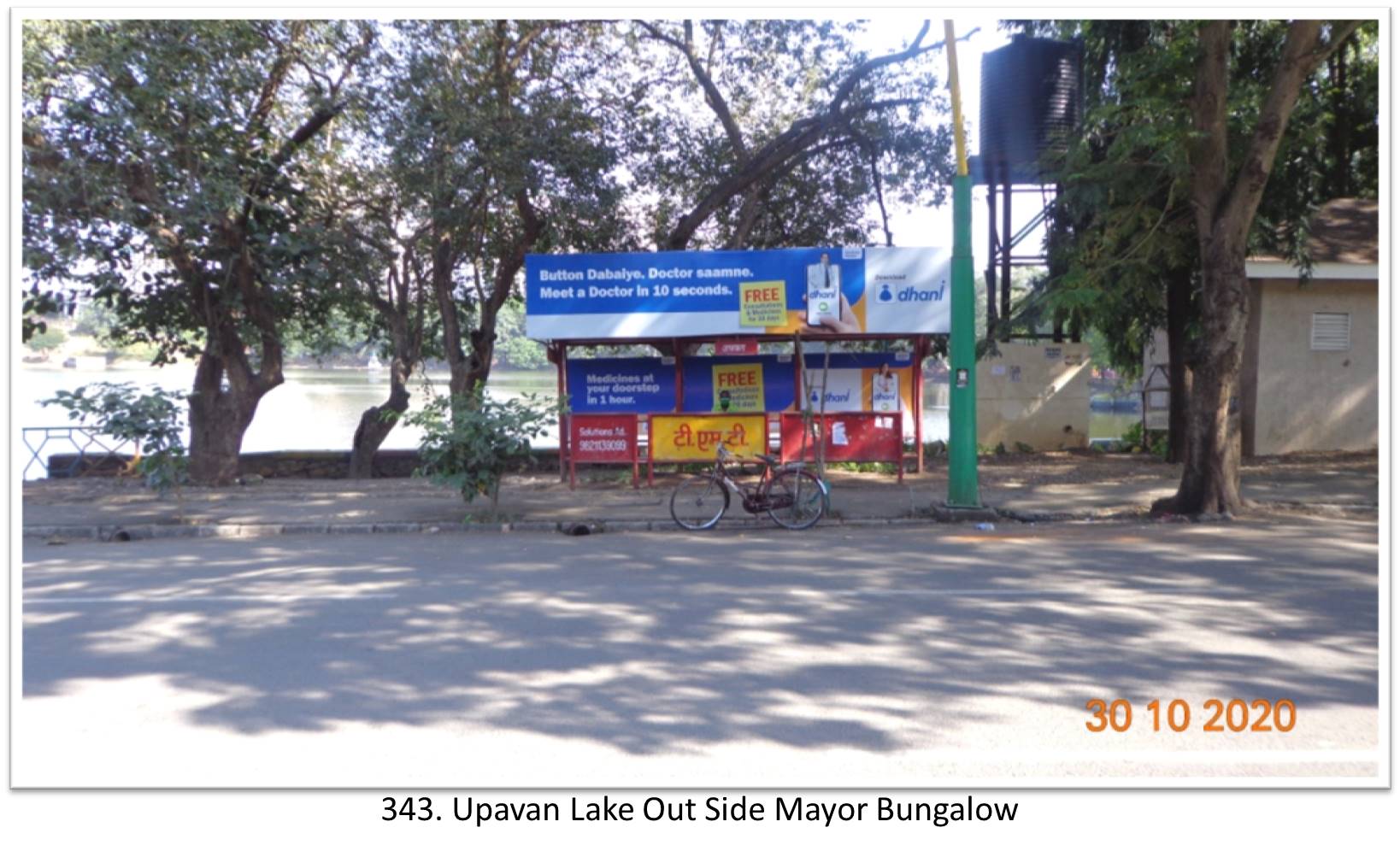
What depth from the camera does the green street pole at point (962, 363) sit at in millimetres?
13359

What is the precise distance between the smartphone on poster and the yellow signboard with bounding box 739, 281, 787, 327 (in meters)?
0.40

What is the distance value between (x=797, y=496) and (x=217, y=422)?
9842 mm

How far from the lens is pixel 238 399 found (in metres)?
17.5

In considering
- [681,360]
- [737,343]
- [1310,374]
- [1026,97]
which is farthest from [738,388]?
[1310,374]

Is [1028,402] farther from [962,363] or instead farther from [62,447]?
[62,447]

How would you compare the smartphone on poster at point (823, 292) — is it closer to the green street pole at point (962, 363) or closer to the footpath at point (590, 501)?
the green street pole at point (962, 363)

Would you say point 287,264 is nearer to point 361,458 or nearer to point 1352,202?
point 361,458

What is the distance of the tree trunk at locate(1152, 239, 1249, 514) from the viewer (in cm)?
1302

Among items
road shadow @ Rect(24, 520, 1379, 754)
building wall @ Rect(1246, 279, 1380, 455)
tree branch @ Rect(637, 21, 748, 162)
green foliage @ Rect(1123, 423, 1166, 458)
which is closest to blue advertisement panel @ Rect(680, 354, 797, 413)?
tree branch @ Rect(637, 21, 748, 162)

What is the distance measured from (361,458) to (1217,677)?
15997 mm

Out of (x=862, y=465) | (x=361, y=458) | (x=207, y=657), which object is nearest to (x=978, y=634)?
(x=207, y=657)

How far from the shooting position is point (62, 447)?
853 inches

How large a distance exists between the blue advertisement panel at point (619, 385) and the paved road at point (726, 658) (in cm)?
606

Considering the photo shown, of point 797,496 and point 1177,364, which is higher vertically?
point 1177,364
